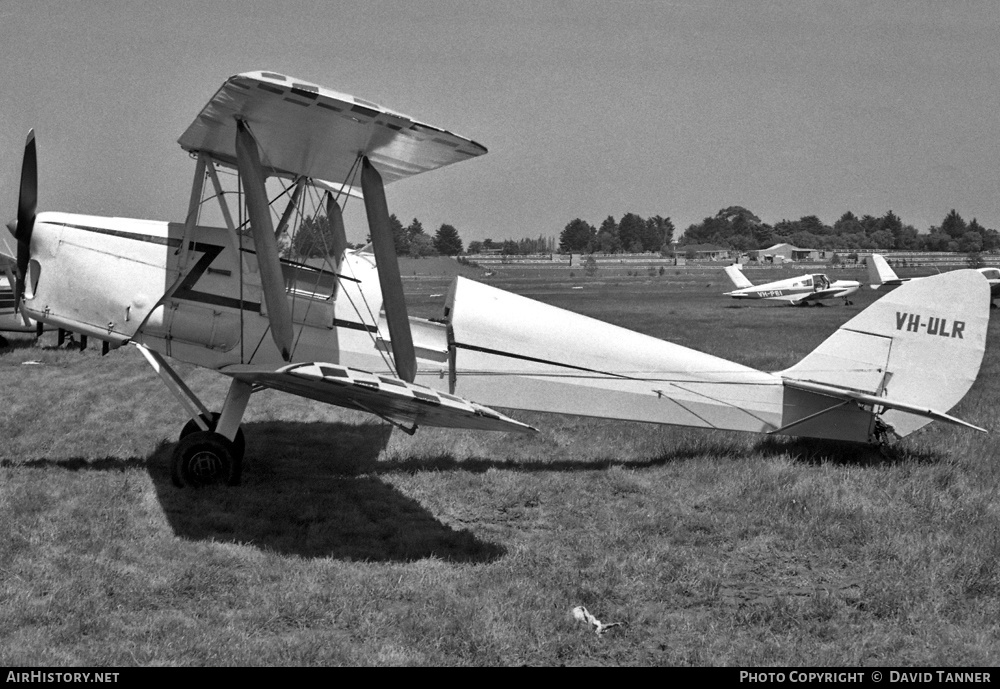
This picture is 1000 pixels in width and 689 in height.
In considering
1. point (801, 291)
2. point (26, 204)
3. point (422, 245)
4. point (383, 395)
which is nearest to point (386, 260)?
point (383, 395)

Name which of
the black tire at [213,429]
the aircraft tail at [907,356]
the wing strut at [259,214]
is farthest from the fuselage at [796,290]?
the wing strut at [259,214]

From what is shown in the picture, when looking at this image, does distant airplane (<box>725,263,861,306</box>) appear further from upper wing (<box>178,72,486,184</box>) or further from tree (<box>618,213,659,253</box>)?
tree (<box>618,213,659,253</box>)

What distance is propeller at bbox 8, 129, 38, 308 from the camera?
6.94 meters

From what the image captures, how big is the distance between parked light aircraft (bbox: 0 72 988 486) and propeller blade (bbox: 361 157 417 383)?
1 centimetres

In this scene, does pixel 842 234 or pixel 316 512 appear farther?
pixel 842 234

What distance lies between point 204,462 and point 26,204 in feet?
8.45

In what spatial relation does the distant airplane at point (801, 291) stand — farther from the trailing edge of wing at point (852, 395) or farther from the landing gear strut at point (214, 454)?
the landing gear strut at point (214, 454)

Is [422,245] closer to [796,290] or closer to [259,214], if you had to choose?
[796,290]

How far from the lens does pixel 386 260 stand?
636 cm

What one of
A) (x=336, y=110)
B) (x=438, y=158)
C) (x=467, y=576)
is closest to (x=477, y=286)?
(x=438, y=158)

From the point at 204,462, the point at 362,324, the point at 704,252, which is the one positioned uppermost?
the point at 704,252

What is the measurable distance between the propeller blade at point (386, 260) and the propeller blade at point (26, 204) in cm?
276

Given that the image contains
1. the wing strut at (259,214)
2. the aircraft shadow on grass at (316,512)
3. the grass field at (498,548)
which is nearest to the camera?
the grass field at (498,548)

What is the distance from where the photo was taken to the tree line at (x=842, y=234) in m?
117
